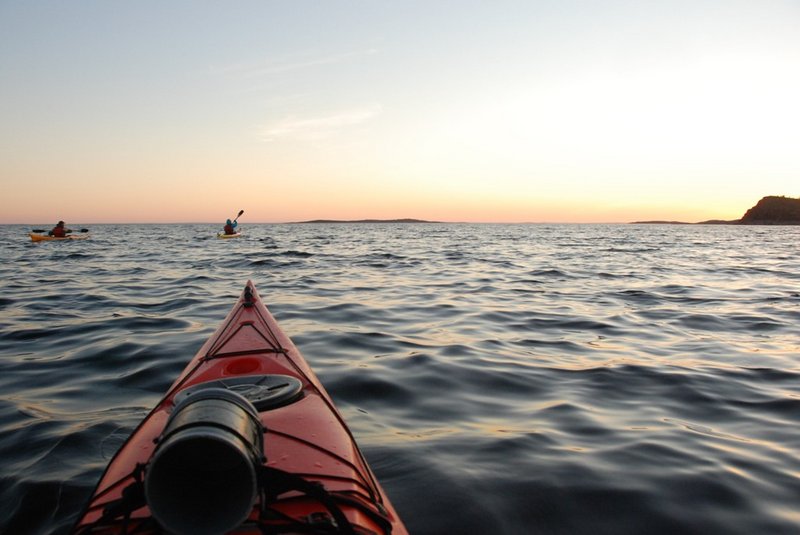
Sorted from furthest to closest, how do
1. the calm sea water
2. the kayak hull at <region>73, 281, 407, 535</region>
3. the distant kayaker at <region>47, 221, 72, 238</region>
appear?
the distant kayaker at <region>47, 221, 72, 238</region> < the calm sea water < the kayak hull at <region>73, 281, 407, 535</region>

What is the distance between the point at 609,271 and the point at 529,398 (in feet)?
41.4

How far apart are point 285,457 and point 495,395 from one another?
121 inches

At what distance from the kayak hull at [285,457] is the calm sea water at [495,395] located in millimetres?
799

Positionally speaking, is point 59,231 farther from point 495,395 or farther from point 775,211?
point 775,211

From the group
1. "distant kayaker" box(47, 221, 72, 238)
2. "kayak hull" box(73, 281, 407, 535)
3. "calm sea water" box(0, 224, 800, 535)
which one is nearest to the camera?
"kayak hull" box(73, 281, 407, 535)

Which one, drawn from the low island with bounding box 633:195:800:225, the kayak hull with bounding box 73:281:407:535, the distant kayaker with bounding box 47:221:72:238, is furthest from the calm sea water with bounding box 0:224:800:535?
the low island with bounding box 633:195:800:225

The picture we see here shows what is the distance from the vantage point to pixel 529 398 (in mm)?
4879

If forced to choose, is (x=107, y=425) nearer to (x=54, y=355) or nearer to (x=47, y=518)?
(x=47, y=518)

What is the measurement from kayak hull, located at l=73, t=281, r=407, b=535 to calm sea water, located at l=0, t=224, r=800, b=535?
0.80 metres

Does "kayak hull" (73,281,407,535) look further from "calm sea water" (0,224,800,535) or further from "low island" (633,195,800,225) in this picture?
"low island" (633,195,800,225)

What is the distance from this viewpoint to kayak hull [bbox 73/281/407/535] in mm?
1909

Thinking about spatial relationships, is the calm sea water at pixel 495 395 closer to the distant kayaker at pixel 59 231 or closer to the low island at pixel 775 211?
the distant kayaker at pixel 59 231

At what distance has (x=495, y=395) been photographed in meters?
4.99

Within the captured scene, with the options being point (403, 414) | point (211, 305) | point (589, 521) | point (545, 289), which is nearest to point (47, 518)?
point (403, 414)
